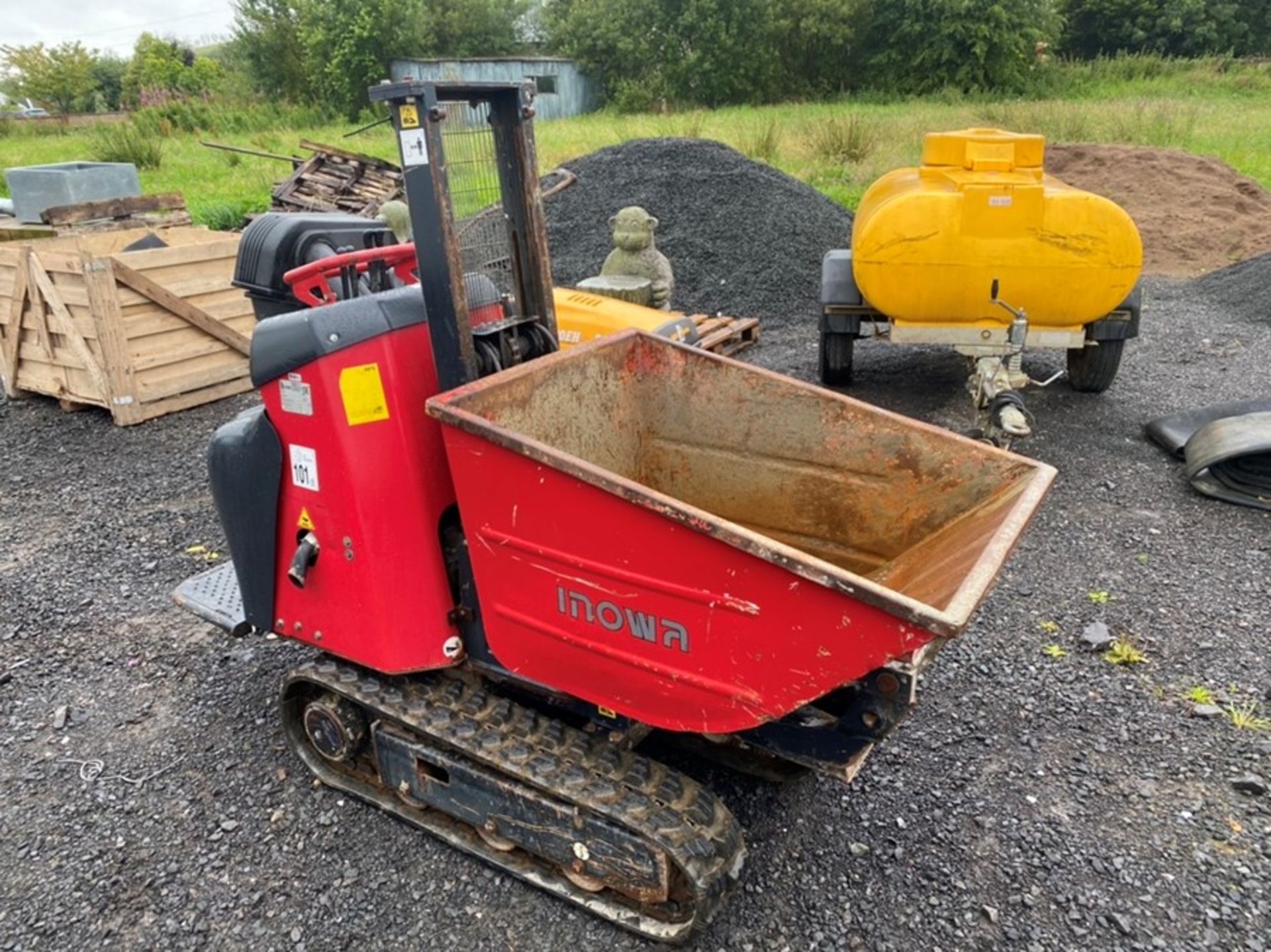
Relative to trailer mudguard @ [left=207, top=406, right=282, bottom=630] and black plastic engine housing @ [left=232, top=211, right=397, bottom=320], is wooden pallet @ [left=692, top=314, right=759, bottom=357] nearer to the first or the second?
black plastic engine housing @ [left=232, top=211, right=397, bottom=320]

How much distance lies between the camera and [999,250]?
5098mm

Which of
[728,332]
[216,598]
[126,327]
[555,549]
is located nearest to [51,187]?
[126,327]

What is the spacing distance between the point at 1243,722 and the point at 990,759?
0.92 meters

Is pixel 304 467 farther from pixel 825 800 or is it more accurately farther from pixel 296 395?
pixel 825 800

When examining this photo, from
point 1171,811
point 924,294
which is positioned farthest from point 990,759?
point 924,294

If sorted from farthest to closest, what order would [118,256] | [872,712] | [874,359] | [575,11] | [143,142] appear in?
[575,11]
[143,142]
[874,359]
[118,256]
[872,712]

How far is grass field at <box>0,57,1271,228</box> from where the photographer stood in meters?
14.9

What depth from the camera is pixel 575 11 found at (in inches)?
1401

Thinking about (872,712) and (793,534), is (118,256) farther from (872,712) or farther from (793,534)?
(872,712)

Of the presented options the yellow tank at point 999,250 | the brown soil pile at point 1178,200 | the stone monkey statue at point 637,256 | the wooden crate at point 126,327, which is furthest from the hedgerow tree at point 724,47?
the yellow tank at point 999,250

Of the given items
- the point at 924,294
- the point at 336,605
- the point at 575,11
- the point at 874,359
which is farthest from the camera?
the point at 575,11

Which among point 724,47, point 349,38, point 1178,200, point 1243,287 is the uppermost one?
point 349,38

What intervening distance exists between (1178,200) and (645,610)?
12818 millimetres

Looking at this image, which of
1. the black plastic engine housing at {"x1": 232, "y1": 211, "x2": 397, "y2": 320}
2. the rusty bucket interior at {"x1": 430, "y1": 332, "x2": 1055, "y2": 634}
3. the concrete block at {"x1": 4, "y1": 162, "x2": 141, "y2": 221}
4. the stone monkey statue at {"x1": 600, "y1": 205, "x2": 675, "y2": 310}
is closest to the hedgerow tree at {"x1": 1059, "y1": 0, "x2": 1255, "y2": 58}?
the stone monkey statue at {"x1": 600, "y1": 205, "x2": 675, "y2": 310}
